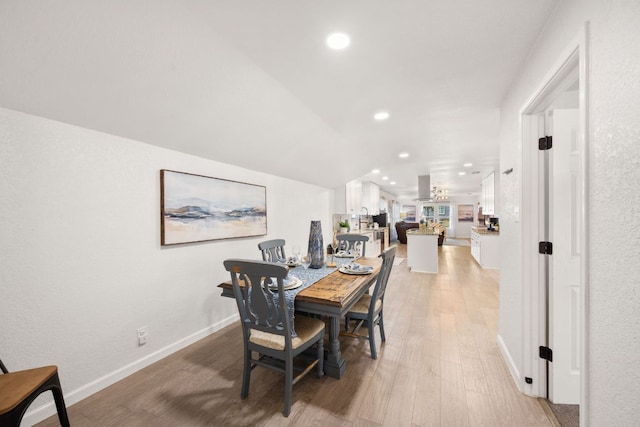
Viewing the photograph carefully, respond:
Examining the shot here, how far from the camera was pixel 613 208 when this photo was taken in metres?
0.90

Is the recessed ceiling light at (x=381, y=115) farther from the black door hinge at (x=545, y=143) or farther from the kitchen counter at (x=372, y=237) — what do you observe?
the kitchen counter at (x=372, y=237)

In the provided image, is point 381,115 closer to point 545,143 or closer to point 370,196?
point 545,143

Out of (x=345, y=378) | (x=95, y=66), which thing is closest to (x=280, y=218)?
(x=345, y=378)

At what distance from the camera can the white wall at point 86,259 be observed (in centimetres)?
157

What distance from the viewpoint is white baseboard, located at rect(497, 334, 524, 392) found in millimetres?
1867

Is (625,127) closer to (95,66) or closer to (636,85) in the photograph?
(636,85)

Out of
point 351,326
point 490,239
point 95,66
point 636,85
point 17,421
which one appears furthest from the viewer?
point 490,239

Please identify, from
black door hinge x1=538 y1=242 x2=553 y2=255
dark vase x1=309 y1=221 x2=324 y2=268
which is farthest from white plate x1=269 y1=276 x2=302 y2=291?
black door hinge x1=538 y1=242 x2=553 y2=255

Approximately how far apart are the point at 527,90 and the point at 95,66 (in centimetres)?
283

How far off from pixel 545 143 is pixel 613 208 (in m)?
1.11

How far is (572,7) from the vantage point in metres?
1.19

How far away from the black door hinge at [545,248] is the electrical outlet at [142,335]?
3197mm

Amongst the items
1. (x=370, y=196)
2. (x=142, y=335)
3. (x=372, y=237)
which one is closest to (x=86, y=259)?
(x=142, y=335)

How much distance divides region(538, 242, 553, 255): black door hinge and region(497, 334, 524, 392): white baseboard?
939mm
